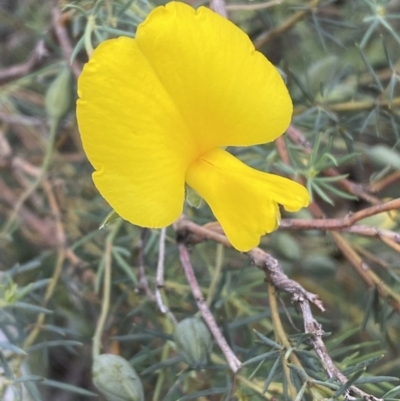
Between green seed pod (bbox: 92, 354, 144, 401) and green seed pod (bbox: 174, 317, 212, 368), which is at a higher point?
green seed pod (bbox: 174, 317, 212, 368)

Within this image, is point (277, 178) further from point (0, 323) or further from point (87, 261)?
point (87, 261)

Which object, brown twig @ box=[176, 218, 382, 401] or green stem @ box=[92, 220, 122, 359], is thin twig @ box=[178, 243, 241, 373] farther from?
green stem @ box=[92, 220, 122, 359]

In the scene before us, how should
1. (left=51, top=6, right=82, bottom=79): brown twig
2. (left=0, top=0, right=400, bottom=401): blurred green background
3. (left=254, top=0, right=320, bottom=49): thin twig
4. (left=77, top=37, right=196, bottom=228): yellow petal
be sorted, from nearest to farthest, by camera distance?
(left=77, top=37, right=196, bottom=228): yellow petal, (left=0, top=0, right=400, bottom=401): blurred green background, (left=254, top=0, right=320, bottom=49): thin twig, (left=51, top=6, right=82, bottom=79): brown twig

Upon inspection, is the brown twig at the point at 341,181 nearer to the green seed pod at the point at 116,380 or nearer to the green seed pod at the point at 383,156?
the green seed pod at the point at 383,156

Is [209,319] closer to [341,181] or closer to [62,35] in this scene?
[341,181]

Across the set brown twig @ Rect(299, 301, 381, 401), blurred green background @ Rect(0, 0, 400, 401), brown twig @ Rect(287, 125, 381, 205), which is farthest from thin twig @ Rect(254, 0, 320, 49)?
brown twig @ Rect(299, 301, 381, 401)

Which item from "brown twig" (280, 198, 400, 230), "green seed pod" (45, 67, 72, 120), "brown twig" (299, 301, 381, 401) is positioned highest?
"green seed pod" (45, 67, 72, 120)
